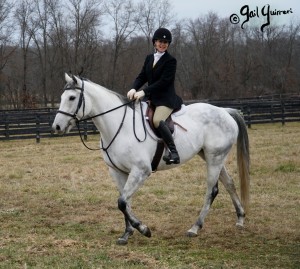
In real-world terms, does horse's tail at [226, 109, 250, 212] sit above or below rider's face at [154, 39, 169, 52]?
below

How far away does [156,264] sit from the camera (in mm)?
4957

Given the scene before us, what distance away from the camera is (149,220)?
23.5 feet

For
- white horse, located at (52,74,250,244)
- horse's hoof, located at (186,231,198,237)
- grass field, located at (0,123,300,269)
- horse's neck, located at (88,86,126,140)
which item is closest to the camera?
grass field, located at (0,123,300,269)

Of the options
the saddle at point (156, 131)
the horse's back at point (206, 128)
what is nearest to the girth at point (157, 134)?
the saddle at point (156, 131)

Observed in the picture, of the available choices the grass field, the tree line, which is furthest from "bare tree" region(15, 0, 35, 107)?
the grass field

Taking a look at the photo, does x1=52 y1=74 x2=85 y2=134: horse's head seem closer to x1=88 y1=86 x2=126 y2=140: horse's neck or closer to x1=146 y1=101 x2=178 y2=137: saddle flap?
x1=88 y1=86 x2=126 y2=140: horse's neck

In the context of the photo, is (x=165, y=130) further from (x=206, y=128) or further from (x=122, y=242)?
(x=122, y=242)

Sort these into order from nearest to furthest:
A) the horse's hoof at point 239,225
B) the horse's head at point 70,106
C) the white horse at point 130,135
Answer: the horse's head at point 70,106 → the white horse at point 130,135 → the horse's hoof at point 239,225

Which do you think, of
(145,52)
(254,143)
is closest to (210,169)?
(254,143)

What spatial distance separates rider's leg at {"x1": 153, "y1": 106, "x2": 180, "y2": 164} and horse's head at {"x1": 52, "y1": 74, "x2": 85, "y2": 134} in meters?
0.97

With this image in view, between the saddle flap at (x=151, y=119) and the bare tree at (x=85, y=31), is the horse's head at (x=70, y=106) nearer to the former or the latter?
the saddle flap at (x=151, y=119)

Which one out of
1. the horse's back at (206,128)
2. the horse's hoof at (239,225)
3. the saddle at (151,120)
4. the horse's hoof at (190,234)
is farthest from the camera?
the horse's hoof at (239,225)

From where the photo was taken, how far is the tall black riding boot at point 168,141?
19.8 feet

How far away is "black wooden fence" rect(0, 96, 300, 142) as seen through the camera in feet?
73.1
